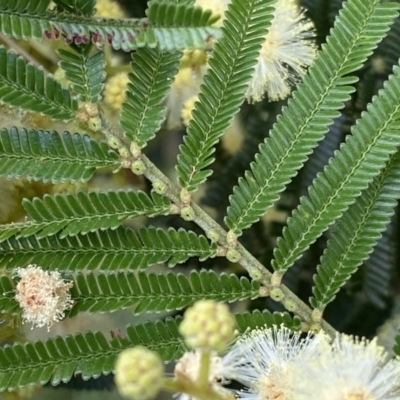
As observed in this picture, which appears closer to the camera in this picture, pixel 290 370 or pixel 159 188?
pixel 290 370

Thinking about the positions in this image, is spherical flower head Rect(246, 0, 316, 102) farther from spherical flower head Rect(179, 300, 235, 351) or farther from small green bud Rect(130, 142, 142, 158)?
spherical flower head Rect(179, 300, 235, 351)

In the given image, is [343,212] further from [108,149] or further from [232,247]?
[108,149]

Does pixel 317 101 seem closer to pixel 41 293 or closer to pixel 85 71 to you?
pixel 85 71

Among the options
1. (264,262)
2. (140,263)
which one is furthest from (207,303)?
(264,262)

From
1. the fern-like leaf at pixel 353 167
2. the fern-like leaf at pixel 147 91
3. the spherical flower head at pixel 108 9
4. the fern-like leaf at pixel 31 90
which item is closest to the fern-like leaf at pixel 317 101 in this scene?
the fern-like leaf at pixel 353 167

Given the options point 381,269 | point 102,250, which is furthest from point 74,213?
point 381,269

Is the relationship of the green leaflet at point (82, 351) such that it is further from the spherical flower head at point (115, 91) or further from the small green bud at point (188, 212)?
the spherical flower head at point (115, 91)
